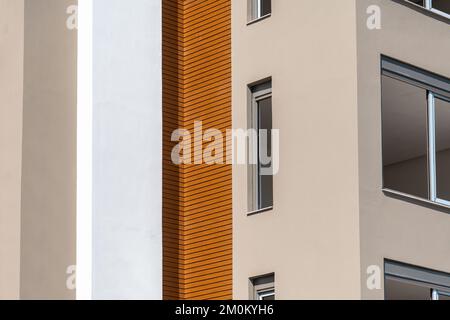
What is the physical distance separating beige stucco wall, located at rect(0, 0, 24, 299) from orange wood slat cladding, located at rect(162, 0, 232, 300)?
2.52 m

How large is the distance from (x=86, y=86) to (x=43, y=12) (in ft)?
5.32

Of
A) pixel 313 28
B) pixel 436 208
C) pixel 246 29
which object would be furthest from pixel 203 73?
pixel 436 208

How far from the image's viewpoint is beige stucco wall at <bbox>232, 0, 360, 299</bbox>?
18.9 m

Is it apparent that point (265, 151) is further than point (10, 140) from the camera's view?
No

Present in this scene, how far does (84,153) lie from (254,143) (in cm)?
286

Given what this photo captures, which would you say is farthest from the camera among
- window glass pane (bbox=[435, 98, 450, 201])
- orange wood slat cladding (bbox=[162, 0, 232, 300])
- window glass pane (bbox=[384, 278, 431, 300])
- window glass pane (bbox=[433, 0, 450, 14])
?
window glass pane (bbox=[433, 0, 450, 14])

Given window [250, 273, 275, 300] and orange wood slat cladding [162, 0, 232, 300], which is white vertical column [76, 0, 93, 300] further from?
window [250, 273, 275, 300]

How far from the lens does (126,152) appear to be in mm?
21562

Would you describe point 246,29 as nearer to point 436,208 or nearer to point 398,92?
point 398,92

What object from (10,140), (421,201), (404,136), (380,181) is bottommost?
(421,201)

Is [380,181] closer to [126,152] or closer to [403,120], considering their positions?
[126,152]

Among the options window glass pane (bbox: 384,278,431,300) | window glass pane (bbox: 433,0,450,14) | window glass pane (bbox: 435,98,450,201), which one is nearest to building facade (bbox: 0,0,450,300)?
window glass pane (bbox: 384,278,431,300)

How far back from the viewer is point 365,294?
60.8 feet

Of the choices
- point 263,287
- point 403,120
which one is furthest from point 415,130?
point 263,287
